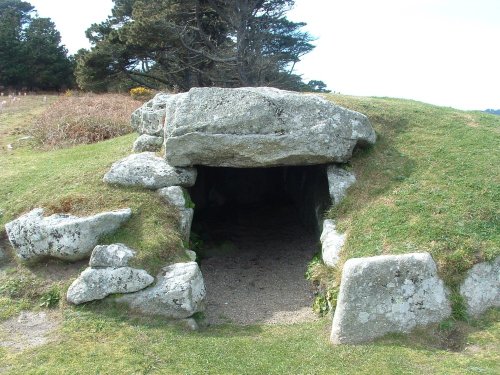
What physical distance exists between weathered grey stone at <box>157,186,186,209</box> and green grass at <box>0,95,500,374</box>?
0.20 metres

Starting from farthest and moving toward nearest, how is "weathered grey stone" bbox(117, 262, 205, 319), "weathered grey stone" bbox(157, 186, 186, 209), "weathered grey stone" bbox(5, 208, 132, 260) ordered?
1. "weathered grey stone" bbox(157, 186, 186, 209)
2. "weathered grey stone" bbox(5, 208, 132, 260)
3. "weathered grey stone" bbox(117, 262, 205, 319)

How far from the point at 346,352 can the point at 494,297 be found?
2538mm

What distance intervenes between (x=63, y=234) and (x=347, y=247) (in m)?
5.04

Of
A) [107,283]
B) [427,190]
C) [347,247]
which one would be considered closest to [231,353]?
[107,283]

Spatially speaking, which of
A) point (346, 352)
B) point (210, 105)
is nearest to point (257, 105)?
point (210, 105)

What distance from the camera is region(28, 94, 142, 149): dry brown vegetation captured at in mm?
18219

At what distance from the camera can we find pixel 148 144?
11906 millimetres

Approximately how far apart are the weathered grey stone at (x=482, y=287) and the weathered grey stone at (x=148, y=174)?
5.63 m

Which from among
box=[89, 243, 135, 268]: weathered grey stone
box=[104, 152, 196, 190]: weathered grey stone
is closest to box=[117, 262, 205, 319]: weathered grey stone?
box=[89, 243, 135, 268]: weathered grey stone

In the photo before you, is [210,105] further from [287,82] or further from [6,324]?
[287,82]

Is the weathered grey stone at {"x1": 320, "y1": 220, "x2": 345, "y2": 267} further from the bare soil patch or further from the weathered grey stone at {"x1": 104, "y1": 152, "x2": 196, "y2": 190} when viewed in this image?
the bare soil patch

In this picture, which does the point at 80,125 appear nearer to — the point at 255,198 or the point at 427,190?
the point at 255,198

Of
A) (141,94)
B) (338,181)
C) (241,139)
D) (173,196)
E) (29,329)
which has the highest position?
(141,94)

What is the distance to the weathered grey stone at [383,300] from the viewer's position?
Result: 7477 millimetres
